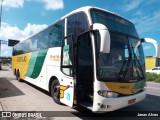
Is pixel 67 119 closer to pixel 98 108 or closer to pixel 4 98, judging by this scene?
pixel 98 108

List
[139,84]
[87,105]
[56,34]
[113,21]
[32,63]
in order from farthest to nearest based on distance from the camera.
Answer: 1. [32,63]
2. [56,34]
3. [113,21]
4. [139,84]
5. [87,105]

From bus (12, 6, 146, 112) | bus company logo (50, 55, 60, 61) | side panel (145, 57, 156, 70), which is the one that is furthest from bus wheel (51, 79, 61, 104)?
side panel (145, 57, 156, 70)

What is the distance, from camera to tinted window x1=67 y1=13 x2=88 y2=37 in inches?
283

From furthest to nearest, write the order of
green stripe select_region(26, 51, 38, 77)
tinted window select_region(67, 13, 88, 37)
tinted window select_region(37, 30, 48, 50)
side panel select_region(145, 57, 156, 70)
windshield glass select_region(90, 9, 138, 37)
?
side panel select_region(145, 57, 156, 70), green stripe select_region(26, 51, 38, 77), tinted window select_region(37, 30, 48, 50), tinted window select_region(67, 13, 88, 37), windshield glass select_region(90, 9, 138, 37)

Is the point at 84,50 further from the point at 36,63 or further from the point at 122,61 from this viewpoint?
the point at 36,63

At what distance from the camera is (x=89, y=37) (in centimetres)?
698

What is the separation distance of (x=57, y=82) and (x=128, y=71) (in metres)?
3.24

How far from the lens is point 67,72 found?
766 cm

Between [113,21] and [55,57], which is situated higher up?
[113,21]

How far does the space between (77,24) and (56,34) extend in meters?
2.09

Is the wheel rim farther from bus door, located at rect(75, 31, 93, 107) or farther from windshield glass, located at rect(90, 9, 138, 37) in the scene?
windshield glass, located at rect(90, 9, 138, 37)

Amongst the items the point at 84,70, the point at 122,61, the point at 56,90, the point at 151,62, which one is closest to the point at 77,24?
the point at 84,70

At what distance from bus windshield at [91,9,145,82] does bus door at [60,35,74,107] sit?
132 centimetres

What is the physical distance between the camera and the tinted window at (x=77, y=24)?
718cm
